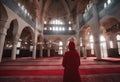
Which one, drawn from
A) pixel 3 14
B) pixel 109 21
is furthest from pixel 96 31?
pixel 3 14

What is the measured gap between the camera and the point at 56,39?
920 inches

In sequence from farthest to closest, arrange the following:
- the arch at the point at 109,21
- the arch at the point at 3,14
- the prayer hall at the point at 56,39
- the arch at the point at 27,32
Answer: the arch at the point at 27,32
the arch at the point at 109,21
the arch at the point at 3,14
the prayer hall at the point at 56,39

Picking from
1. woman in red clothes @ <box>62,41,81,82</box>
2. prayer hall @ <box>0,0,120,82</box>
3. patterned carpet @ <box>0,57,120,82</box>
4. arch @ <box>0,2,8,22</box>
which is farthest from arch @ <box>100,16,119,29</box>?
arch @ <box>0,2,8,22</box>

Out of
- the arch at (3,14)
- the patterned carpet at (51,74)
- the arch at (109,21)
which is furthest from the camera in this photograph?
the arch at (109,21)

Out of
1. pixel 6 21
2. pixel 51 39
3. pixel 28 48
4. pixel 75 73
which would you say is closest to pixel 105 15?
pixel 75 73

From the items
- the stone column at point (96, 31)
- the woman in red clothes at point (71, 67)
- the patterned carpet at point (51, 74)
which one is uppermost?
the stone column at point (96, 31)

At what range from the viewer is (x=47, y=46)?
21.2 meters

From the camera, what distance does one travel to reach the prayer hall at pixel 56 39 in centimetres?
471

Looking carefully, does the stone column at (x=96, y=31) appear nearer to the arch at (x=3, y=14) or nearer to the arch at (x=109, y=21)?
the arch at (x=109, y=21)

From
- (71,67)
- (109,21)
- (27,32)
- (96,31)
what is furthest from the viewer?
(27,32)

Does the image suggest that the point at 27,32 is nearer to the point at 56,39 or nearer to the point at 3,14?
the point at 56,39

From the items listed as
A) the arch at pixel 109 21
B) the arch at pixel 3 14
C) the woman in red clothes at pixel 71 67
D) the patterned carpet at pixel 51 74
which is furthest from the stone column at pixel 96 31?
the arch at pixel 3 14

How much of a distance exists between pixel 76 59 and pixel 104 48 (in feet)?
51.5

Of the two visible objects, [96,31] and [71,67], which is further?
[96,31]
